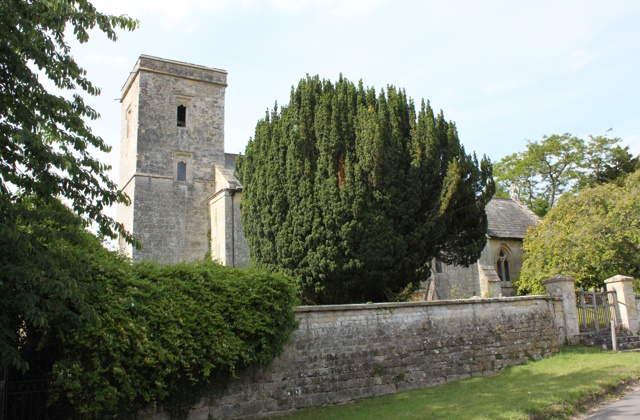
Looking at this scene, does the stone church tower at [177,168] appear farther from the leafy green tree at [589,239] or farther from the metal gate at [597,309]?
the leafy green tree at [589,239]

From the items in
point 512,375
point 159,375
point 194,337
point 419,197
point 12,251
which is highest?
point 419,197

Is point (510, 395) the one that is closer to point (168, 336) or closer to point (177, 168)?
point (168, 336)

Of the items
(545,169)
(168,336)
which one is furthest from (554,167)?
(168,336)

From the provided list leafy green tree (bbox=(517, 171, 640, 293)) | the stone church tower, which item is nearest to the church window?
leafy green tree (bbox=(517, 171, 640, 293))

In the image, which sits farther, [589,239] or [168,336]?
[589,239]

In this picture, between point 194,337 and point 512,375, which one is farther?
point 512,375

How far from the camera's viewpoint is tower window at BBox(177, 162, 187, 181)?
2375 centimetres

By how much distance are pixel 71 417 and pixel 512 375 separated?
402 inches

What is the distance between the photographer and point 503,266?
2875 centimetres

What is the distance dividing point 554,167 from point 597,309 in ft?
93.7

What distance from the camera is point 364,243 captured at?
559 inches

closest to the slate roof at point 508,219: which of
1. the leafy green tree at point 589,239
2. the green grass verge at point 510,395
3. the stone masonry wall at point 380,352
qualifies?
the leafy green tree at point 589,239

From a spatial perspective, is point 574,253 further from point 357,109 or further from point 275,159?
point 275,159

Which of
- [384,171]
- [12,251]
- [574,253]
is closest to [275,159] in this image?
[384,171]
